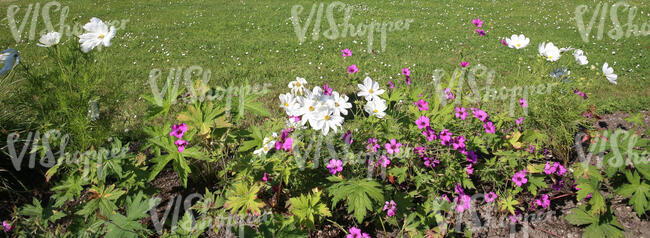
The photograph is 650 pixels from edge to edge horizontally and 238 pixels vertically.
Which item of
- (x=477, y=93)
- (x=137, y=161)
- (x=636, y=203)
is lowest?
(x=636, y=203)

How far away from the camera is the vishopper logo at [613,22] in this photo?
6.16 metres

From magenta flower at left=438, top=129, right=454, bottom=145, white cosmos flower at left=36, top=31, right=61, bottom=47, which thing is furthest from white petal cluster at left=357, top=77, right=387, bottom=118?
white cosmos flower at left=36, top=31, right=61, bottom=47

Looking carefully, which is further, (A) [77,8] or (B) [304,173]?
(A) [77,8]

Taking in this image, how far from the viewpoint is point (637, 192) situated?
1879 mm

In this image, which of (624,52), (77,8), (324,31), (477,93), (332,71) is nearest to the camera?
(477,93)

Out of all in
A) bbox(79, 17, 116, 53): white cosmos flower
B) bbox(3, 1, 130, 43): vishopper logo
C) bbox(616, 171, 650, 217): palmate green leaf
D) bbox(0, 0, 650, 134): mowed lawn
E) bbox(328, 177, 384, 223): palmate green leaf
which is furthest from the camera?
bbox(3, 1, 130, 43): vishopper logo

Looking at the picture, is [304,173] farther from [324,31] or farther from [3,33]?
[3,33]

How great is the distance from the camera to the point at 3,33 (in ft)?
21.0

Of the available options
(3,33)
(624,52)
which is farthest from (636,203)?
(3,33)

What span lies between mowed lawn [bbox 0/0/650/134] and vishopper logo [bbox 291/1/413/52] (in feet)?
0.33

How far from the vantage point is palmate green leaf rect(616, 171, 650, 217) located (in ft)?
6.05

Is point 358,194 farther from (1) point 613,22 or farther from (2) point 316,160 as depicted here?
(1) point 613,22

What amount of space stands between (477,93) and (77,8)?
29.1ft

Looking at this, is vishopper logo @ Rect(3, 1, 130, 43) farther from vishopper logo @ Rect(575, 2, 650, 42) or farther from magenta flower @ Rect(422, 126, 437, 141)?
vishopper logo @ Rect(575, 2, 650, 42)
